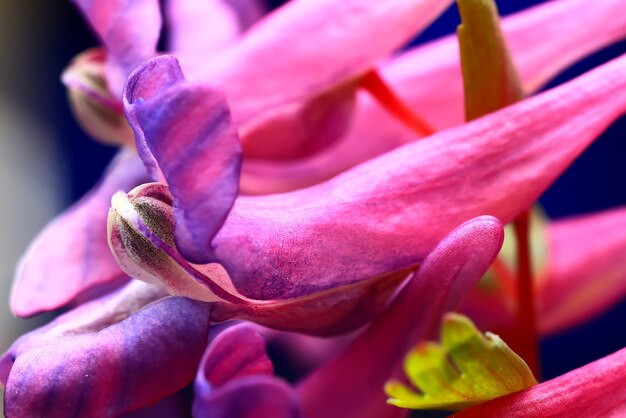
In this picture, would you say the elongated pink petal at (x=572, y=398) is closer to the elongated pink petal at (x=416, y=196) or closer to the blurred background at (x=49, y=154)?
the elongated pink petal at (x=416, y=196)

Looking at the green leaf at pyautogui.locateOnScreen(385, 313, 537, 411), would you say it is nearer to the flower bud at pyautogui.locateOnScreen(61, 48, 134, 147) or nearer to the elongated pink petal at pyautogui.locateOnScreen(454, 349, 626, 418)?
the elongated pink petal at pyautogui.locateOnScreen(454, 349, 626, 418)

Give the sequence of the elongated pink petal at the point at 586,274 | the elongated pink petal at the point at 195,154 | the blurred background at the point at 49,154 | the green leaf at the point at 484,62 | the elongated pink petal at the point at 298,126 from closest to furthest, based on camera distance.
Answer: the elongated pink petal at the point at 195,154, the green leaf at the point at 484,62, the elongated pink petal at the point at 298,126, the elongated pink petal at the point at 586,274, the blurred background at the point at 49,154

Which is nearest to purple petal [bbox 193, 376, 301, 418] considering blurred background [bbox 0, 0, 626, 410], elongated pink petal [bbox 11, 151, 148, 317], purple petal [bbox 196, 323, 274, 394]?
purple petal [bbox 196, 323, 274, 394]

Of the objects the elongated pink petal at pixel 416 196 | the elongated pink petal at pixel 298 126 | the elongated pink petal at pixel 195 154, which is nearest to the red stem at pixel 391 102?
the elongated pink petal at pixel 298 126

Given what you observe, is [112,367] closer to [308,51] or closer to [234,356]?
[234,356]

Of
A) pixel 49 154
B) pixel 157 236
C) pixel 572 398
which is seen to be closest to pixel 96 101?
pixel 157 236

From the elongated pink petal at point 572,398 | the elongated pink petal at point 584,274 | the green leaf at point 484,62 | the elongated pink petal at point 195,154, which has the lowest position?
the elongated pink petal at point 584,274
